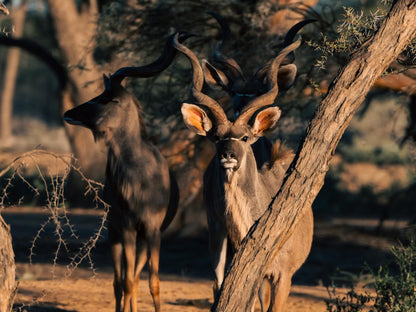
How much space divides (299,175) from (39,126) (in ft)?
144

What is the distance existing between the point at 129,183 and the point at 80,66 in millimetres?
4180

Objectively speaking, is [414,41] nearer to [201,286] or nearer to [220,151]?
[220,151]

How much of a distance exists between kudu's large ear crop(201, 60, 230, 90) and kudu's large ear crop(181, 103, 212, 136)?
1638mm

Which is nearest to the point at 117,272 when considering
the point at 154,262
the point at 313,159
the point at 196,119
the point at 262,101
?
→ the point at 154,262

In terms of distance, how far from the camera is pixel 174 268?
10289mm

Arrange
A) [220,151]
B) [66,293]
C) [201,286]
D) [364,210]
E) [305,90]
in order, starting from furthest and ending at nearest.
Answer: [364,210], [305,90], [201,286], [66,293], [220,151]

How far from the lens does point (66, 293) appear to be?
838 cm

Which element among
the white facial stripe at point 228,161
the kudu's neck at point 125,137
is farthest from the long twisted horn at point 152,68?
the white facial stripe at point 228,161

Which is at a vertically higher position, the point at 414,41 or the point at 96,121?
the point at 414,41

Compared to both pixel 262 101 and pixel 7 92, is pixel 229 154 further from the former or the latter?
pixel 7 92

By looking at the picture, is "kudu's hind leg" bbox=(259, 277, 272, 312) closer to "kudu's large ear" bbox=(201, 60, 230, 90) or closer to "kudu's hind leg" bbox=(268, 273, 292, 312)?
"kudu's hind leg" bbox=(268, 273, 292, 312)

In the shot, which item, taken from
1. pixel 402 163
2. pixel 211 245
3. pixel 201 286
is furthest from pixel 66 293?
pixel 402 163

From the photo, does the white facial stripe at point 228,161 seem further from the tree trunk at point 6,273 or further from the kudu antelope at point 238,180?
the tree trunk at point 6,273

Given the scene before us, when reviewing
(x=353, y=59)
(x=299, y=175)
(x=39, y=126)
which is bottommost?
(x=39, y=126)
